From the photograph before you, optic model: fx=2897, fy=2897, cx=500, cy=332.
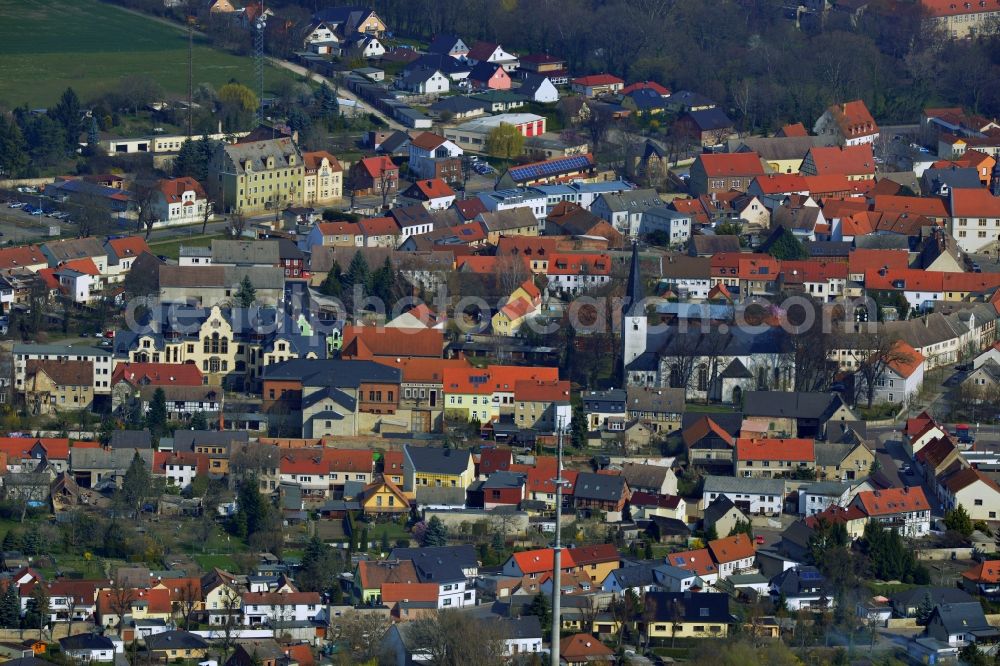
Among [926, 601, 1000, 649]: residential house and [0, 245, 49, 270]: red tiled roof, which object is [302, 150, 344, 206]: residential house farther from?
[926, 601, 1000, 649]: residential house

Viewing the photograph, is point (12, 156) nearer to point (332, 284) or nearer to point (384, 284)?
point (332, 284)

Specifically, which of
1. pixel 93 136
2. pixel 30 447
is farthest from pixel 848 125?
pixel 30 447

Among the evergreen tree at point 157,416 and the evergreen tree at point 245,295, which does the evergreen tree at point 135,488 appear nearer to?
the evergreen tree at point 157,416

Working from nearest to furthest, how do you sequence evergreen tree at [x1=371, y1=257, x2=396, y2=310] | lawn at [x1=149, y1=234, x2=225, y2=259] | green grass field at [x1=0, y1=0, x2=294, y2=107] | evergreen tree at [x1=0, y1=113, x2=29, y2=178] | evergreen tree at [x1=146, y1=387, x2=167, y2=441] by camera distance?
evergreen tree at [x1=146, y1=387, x2=167, y2=441] < evergreen tree at [x1=371, y1=257, x2=396, y2=310] < lawn at [x1=149, y1=234, x2=225, y2=259] < evergreen tree at [x1=0, y1=113, x2=29, y2=178] < green grass field at [x1=0, y1=0, x2=294, y2=107]

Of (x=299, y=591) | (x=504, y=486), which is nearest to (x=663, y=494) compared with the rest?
(x=504, y=486)

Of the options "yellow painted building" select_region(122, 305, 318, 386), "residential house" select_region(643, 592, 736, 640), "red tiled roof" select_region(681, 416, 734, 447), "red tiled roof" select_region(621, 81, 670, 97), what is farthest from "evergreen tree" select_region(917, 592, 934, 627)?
"red tiled roof" select_region(621, 81, 670, 97)

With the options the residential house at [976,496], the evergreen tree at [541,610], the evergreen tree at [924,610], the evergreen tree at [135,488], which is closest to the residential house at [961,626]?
the evergreen tree at [924,610]

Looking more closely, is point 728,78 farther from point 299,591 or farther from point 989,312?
point 299,591
